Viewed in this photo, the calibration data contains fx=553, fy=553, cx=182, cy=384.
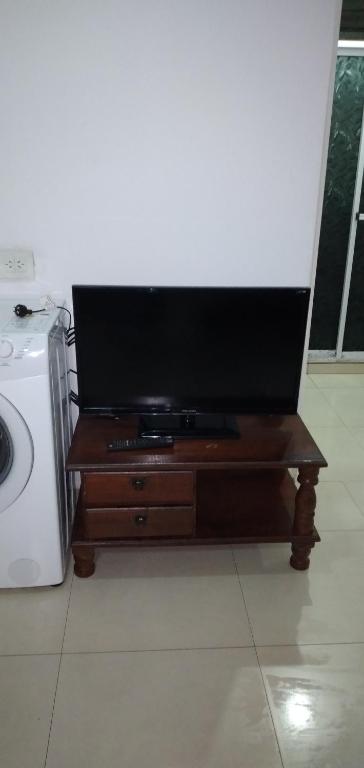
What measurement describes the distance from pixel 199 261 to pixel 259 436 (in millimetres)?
707

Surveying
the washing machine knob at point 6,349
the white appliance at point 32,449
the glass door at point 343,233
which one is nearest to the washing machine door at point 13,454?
the white appliance at point 32,449

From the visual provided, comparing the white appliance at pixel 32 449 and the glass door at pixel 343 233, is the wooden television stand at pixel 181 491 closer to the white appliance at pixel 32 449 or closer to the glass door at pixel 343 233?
the white appliance at pixel 32 449

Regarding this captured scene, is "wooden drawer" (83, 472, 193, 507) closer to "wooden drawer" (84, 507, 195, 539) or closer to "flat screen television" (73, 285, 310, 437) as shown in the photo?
"wooden drawer" (84, 507, 195, 539)

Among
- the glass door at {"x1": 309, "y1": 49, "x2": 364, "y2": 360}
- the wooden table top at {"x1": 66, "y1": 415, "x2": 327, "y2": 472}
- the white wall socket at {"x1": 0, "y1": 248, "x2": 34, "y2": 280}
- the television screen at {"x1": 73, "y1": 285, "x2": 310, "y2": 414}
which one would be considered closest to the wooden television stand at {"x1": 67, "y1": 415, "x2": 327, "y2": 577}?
the wooden table top at {"x1": 66, "y1": 415, "x2": 327, "y2": 472}

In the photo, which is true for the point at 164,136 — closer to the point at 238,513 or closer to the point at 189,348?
the point at 189,348

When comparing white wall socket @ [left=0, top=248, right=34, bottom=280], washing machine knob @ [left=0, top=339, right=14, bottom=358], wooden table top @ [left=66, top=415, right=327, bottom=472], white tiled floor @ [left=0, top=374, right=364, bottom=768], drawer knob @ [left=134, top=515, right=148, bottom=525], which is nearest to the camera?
white tiled floor @ [left=0, top=374, right=364, bottom=768]

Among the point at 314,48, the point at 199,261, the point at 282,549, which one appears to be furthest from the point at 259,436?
the point at 314,48

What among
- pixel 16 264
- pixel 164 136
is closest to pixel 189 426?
pixel 16 264

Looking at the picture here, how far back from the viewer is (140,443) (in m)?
1.86

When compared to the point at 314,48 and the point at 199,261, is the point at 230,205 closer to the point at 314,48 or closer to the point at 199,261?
the point at 199,261

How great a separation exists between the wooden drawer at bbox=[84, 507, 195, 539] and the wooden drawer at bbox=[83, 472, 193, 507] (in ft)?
0.09

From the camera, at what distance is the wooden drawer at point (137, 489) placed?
1845mm

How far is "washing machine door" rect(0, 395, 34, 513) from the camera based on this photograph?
1701 mm

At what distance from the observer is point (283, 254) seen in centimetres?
214
